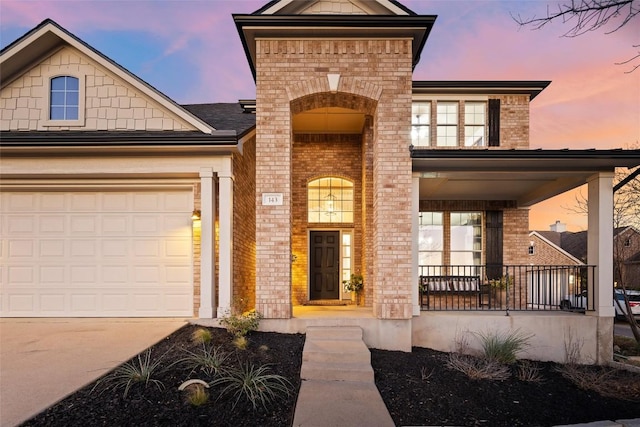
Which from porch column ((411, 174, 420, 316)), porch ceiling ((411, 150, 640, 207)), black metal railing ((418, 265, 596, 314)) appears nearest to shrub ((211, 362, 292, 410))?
porch column ((411, 174, 420, 316))

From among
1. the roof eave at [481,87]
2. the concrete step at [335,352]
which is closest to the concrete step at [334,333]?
the concrete step at [335,352]

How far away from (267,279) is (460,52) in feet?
32.3

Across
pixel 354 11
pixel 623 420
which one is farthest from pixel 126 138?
pixel 623 420

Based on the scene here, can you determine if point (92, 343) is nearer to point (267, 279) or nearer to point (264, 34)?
point (267, 279)

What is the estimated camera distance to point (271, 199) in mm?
7199

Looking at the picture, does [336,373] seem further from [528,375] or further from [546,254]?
[546,254]

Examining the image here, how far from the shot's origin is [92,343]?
6.06 meters

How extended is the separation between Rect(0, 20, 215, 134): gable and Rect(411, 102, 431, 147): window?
273 inches

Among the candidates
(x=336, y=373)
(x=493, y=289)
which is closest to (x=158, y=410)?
(x=336, y=373)

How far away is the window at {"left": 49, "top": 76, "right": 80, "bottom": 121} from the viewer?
8.11m

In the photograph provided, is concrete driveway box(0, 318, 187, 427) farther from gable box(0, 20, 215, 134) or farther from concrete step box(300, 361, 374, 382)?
gable box(0, 20, 215, 134)

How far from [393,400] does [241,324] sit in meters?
2.97

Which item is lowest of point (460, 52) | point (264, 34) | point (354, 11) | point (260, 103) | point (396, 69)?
point (260, 103)

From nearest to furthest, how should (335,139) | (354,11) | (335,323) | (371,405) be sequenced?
(371,405) → (335,323) → (354,11) → (335,139)
